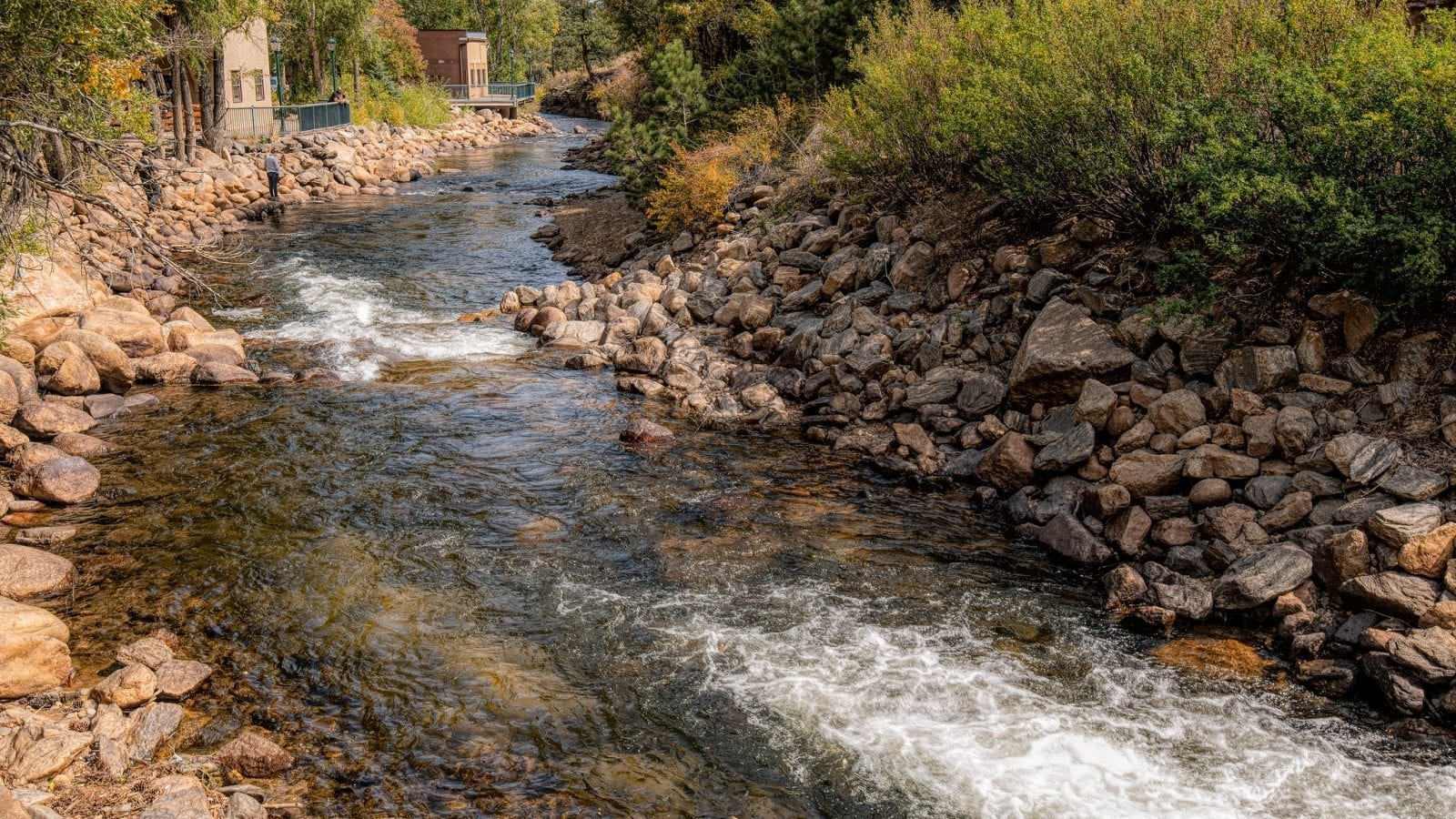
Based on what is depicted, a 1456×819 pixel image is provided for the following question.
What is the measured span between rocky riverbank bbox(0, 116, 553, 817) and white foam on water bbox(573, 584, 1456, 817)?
3.66 meters

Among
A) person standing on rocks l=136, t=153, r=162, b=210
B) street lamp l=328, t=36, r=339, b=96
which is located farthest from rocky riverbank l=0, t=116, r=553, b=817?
street lamp l=328, t=36, r=339, b=96

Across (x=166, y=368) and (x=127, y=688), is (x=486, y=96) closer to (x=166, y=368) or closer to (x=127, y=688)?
(x=166, y=368)

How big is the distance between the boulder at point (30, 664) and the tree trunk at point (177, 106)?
81.9 ft

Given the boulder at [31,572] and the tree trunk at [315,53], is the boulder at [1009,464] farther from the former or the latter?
the tree trunk at [315,53]

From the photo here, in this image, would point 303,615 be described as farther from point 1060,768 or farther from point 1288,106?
point 1288,106

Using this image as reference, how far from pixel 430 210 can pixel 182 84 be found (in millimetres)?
7561

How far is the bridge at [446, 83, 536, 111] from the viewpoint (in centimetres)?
6662

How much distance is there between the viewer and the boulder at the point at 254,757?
7.19 metres

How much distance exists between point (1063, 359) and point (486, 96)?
63.7 m

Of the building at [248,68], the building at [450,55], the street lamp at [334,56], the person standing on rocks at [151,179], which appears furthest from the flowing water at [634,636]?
the building at [450,55]

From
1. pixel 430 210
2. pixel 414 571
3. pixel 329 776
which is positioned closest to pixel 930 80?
pixel 414 571

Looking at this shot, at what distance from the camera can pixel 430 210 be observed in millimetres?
32875

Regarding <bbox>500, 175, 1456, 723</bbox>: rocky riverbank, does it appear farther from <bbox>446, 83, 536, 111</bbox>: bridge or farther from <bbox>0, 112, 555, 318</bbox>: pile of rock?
<bbox>446, 83, 536, 111</bbox>: bridge

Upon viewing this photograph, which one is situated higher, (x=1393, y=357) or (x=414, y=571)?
(x=1393, y=357)
